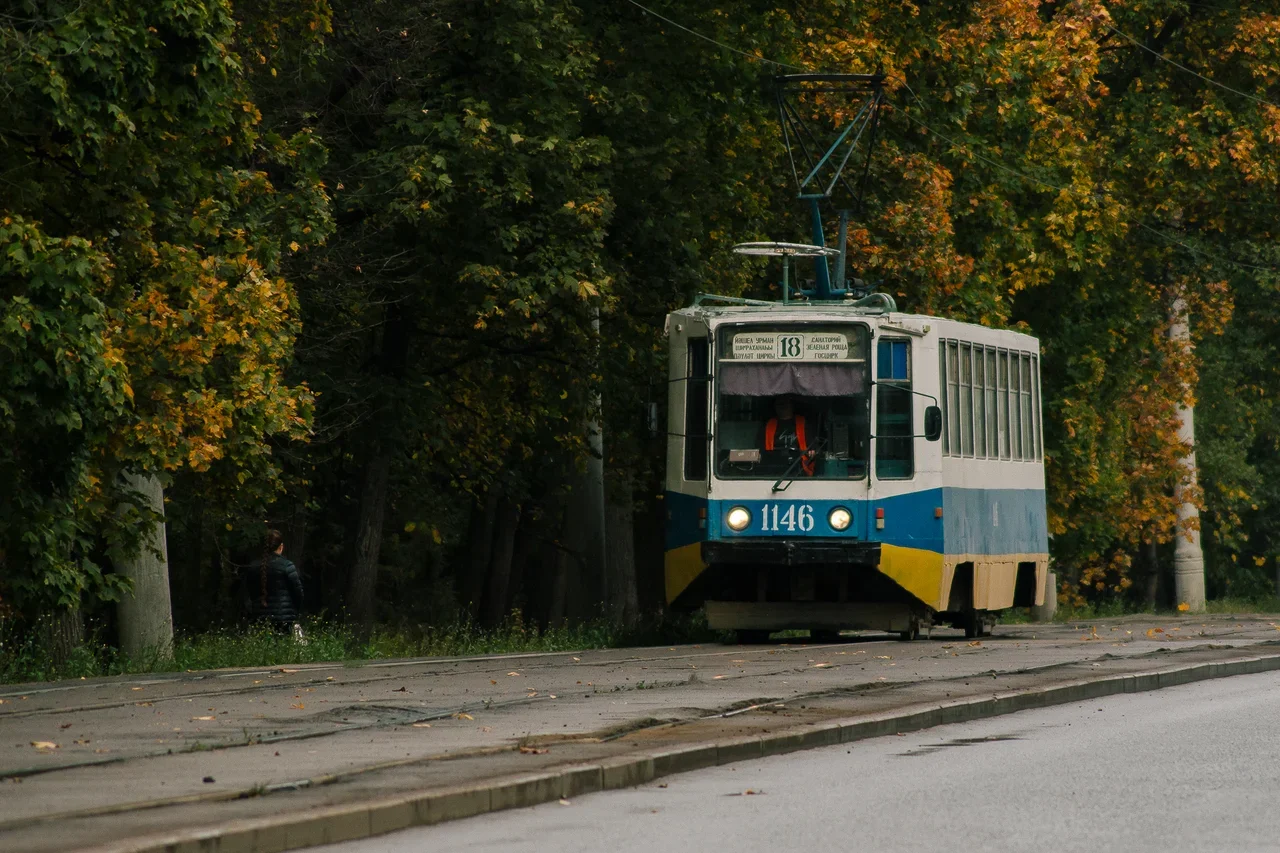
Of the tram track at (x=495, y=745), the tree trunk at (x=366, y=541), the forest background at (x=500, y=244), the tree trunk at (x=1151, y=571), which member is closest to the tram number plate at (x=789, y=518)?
the forest background at (x=500, y=244)

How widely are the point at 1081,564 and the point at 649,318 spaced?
22.8 m

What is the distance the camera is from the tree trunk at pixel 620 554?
107 ft

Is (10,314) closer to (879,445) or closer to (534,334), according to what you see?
(879,445)

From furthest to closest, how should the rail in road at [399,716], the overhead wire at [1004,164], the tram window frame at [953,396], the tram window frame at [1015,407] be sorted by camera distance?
1. the overhead wire at [1004,164]
2. the tram window frame at [1015,407]
3. the tram window frame at [953,396]
4. the rail in road at [399,716]

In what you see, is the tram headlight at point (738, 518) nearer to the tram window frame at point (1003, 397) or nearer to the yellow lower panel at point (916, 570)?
the yellow lower panel at point (916, 570)

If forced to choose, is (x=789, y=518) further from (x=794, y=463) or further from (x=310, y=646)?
(x=310, y=646)

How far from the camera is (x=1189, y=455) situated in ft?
150

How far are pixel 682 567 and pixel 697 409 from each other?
5.30 ft

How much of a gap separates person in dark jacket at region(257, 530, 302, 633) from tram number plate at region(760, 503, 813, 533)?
4757 millimetres

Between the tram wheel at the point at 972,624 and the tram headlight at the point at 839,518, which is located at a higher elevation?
the tram headlight at the point at 839,518

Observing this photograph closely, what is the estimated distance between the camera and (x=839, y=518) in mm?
23109

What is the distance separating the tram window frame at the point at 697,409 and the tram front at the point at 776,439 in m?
0.01

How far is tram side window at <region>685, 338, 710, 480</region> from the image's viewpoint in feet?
77.4

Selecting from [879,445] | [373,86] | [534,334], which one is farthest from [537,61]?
[879,445]
